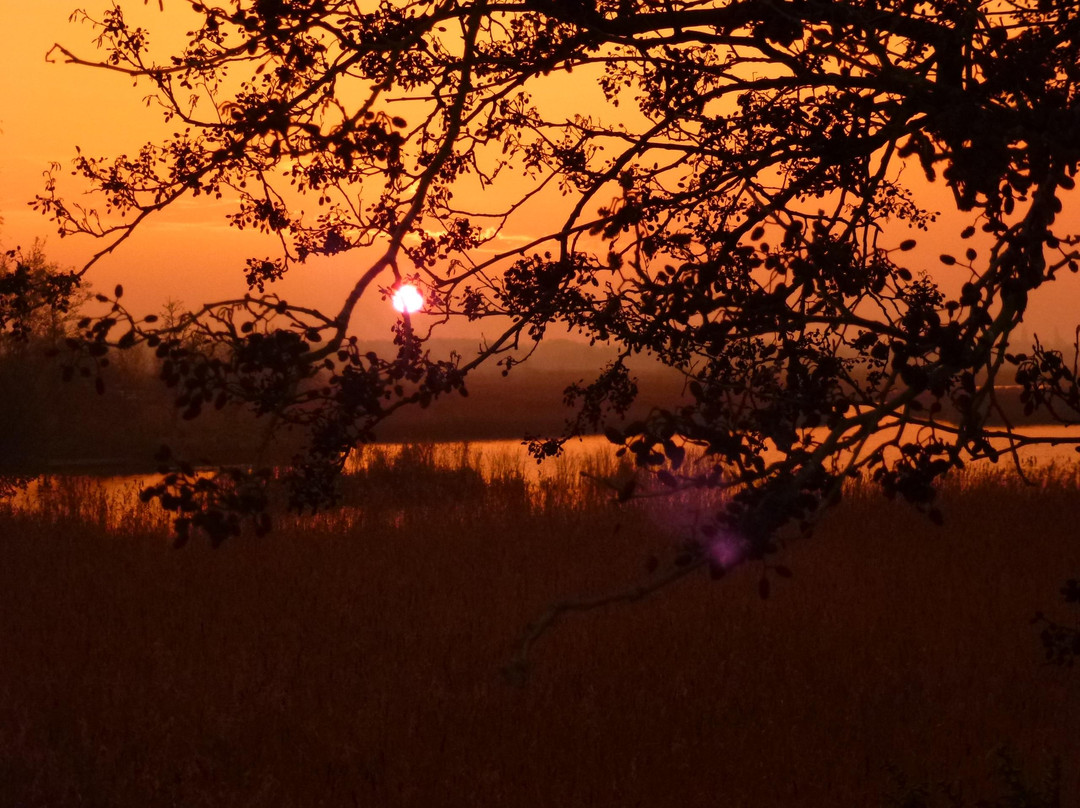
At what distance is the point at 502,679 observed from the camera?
5.35 m

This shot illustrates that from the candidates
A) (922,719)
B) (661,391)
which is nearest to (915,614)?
(922,719)

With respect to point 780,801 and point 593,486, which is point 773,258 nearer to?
point 780,801

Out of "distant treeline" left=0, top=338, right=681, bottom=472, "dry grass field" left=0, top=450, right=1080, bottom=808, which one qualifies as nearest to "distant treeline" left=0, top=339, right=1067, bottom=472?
"distant treeline" left=0, top=338, right=681, bottom=472

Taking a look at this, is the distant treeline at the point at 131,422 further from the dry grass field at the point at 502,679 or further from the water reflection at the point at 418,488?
the dry grass field at the point at 502,679

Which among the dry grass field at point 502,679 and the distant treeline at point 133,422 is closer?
the dry grass field at point 502,679

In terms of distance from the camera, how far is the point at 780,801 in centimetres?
674

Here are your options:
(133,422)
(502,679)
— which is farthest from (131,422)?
(502,679)

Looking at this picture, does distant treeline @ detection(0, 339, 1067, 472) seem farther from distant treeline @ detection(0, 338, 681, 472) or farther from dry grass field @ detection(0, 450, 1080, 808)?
dry grass field @ detection(0, 450, 1080, 808)

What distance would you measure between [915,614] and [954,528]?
243 inches

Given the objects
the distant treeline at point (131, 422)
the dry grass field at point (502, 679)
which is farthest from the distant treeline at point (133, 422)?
the dry grass field at point (502, 679)

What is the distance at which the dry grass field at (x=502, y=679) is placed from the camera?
23.1ft

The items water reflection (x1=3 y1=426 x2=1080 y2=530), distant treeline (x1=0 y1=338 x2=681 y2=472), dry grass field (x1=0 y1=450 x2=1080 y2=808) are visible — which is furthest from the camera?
distant treeline (x1=0 y1=338 x2=681 y2=472)

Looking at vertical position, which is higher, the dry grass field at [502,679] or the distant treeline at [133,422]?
the distant treeline at [133,422]

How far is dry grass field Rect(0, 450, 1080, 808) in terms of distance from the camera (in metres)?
7.03
